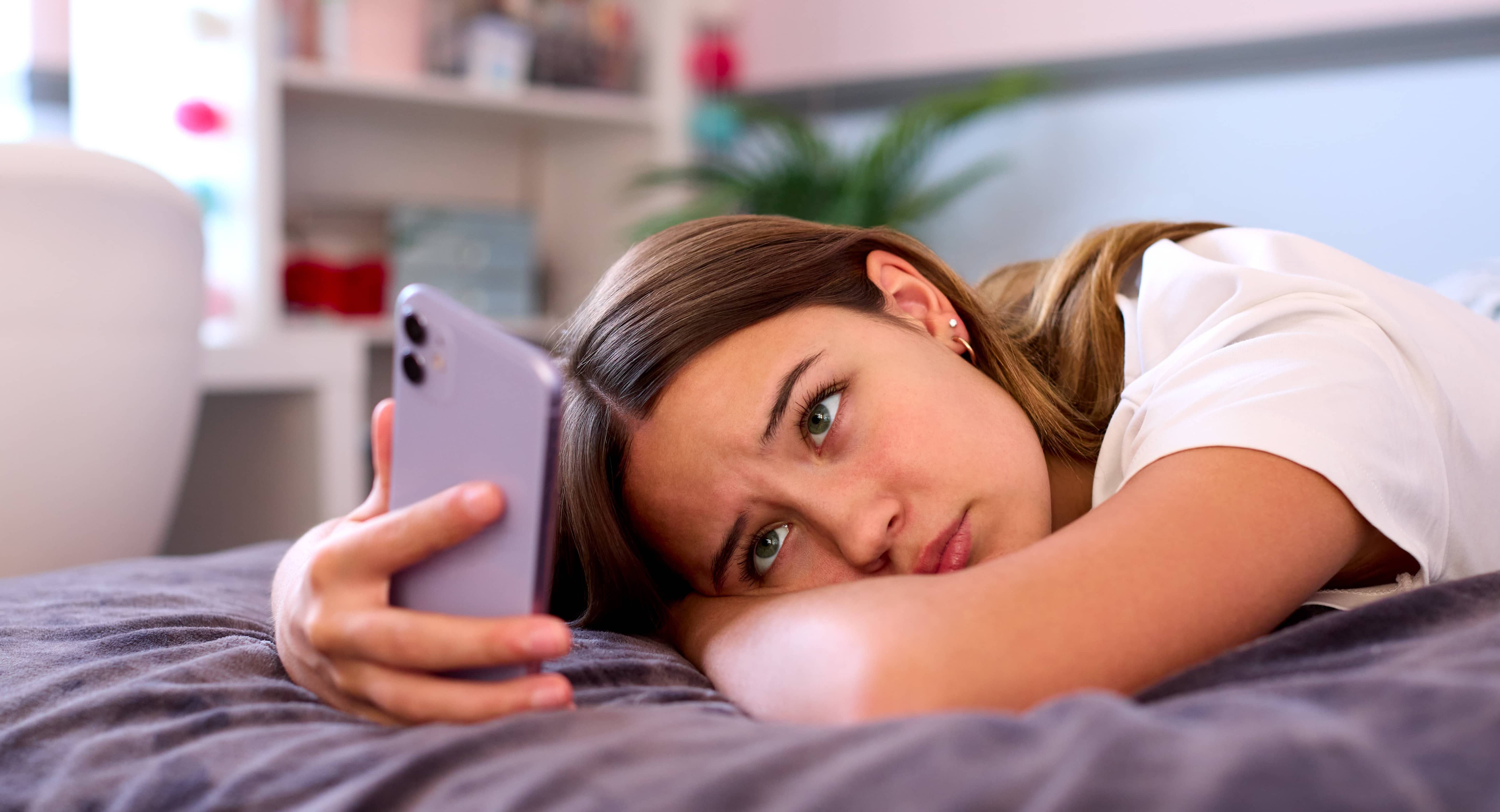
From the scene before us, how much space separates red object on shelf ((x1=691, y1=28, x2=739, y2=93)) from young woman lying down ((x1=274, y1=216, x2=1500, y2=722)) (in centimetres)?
187

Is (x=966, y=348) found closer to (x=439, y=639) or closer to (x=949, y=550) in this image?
(x=949, y=550)

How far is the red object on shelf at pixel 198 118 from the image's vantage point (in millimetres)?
2125

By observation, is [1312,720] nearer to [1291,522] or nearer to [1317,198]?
[1291,522]

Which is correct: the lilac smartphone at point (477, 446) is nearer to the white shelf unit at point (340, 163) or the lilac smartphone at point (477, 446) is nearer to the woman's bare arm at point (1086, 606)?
the woman's bare arm at point (1086, 606)

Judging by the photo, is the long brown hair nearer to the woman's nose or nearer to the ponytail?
the ponytail

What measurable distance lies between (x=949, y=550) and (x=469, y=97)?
199cm

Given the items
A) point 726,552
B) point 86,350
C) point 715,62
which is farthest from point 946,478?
point 715,62

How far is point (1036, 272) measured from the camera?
46.1 inches

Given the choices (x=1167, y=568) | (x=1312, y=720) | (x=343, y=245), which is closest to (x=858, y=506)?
(x=1167, y=568)

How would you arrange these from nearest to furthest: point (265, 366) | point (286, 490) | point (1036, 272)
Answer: point (1036, 272) < point (265, 366) < point (286, 490)

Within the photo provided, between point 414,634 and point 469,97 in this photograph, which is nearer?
point 414,634

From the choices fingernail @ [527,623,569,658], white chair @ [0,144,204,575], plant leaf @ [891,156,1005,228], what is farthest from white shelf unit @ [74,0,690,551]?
fingernail @ [527,623,569,658]

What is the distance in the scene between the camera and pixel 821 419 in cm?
78

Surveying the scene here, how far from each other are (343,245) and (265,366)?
0.84 m
